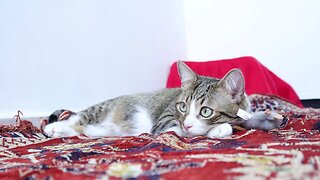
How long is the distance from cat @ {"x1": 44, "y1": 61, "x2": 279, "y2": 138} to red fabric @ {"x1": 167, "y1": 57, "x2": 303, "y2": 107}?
1091 millimetres

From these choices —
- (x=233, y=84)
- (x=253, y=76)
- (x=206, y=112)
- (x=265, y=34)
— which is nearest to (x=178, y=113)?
(x=206, y=112)

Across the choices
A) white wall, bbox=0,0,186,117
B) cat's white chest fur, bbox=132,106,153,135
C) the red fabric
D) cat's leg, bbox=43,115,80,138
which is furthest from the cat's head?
the red fabric

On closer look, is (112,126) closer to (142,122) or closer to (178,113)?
(142,122)

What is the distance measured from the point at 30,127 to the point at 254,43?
2.12m

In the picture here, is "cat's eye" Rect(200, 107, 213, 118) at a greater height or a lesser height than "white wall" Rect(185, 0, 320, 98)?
lesser

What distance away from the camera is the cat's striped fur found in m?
1.24

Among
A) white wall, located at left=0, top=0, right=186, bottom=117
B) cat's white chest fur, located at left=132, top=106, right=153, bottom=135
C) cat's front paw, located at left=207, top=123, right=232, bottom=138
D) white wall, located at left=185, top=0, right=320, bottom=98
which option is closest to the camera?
cat's front paw, located at left=207, top=123, right=232, bottom=138

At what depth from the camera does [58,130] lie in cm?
138

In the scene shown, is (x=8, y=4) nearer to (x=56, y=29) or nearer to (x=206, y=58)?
(x=56, y=29)

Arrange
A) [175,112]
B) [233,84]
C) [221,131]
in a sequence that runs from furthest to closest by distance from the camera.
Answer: [175,112], [233,84], [221,131]

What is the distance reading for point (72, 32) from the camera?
6.39 ft

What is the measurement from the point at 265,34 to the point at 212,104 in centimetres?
188

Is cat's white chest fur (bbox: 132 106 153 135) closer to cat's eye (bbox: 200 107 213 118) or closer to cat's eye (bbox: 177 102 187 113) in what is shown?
cat's eye (bbox: 177 102 187 113)

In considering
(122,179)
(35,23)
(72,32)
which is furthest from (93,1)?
(122,179)
